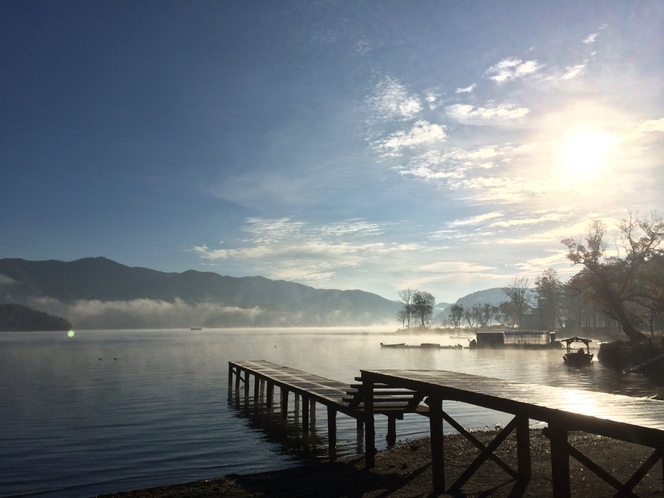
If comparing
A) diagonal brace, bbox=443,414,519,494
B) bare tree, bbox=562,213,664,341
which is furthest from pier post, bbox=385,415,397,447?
bare tree, bbox=562,213,664,341

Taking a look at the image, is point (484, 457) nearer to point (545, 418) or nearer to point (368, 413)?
point (545, 418)

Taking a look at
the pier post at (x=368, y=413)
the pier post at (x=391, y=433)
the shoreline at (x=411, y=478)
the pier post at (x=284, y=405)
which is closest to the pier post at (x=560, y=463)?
the shoreline at (x=411, y=478)

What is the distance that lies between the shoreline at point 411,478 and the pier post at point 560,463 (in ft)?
10.6

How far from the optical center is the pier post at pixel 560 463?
7.73 metres

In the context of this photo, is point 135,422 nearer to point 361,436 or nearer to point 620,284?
point 361,436

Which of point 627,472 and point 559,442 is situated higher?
point 559,442

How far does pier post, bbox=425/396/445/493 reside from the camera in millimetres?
11062

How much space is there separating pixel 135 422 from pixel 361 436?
42.1ft

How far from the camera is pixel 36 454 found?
769 inches

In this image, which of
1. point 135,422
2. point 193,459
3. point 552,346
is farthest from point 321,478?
point 552,346

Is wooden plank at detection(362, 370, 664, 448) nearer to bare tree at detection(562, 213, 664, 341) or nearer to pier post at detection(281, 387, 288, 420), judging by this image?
pier post at detection(281, 387, 288, 420)

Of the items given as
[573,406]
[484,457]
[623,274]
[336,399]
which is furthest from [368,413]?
[623,274]

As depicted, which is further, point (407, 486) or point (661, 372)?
point (661, 372)

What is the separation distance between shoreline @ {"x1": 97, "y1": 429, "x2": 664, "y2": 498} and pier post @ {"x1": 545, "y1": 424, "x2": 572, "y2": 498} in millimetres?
3218
